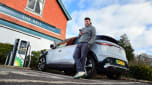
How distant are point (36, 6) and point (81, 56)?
27.3ft

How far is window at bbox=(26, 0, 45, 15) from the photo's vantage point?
9703mm

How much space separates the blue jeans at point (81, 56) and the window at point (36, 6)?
7.65 m

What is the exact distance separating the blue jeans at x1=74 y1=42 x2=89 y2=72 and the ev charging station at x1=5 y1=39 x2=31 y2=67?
4.29 m

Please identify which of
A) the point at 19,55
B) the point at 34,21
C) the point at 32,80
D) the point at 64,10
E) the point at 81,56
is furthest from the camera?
the point at 64,10

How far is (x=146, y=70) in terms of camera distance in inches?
267

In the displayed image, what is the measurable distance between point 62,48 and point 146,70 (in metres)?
4.99

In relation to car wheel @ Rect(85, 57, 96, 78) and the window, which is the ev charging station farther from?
car wheel @ Rect(85, 57, 96, 78)

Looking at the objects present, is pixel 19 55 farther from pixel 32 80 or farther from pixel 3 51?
pixel 32 80

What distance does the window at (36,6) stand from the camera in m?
9.70

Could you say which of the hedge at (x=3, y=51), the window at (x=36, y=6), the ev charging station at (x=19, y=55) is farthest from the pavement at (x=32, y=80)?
the window at (x=36, y=6)

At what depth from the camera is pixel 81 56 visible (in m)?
3.39

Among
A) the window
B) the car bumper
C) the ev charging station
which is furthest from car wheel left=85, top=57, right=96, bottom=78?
the window

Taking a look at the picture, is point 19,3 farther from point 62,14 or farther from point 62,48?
point 62,48

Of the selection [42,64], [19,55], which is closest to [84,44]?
[42,64]
